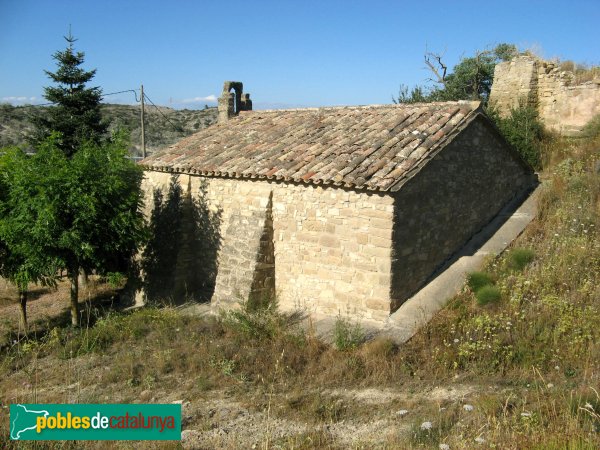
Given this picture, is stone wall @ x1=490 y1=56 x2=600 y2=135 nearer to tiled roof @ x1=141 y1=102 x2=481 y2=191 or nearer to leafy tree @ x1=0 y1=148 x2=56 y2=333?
tiled roof @ x1=141 y1=102 x2=481 y2=191

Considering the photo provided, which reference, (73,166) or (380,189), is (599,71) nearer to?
(380,189)

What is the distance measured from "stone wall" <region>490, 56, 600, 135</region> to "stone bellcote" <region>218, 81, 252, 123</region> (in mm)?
7662

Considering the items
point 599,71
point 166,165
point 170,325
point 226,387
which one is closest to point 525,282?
point 226,387

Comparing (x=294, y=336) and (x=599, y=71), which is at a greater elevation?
(x=599, y=71)

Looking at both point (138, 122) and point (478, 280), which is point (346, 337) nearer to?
point (478, 280)

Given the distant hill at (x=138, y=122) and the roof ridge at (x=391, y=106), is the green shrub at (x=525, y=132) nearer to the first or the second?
the roof ridge at (x=391, y=106)

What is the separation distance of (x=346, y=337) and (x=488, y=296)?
95.1 inches

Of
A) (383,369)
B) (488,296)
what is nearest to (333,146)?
(488,296)

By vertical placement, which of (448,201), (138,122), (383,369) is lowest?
(383,369)

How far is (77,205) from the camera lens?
8.70 metres

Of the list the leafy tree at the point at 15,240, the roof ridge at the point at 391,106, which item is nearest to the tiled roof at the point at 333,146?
the roof ridge at the point at 391,106

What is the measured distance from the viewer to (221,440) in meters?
Result: 5.18

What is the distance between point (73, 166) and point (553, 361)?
872cm

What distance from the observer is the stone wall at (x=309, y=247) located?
7938mm
